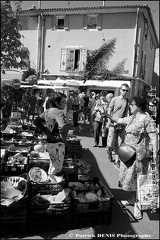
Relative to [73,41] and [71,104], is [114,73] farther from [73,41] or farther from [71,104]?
[71,104]

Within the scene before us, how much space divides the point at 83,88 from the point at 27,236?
1529cm

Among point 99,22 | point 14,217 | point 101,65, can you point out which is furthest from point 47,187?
point 99,22

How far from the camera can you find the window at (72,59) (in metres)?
16.9

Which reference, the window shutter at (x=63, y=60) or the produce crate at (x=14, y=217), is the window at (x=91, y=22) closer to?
the window shutter at (x=63, y=60)

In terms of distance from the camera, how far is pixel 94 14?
1658cm

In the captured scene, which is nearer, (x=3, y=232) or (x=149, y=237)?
(x=3, y=232)

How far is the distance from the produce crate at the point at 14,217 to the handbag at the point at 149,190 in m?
1.47

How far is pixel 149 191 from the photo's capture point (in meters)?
2.98

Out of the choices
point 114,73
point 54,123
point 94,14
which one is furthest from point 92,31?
point 54,123

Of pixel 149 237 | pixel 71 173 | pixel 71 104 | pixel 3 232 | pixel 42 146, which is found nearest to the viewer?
pixel 3 232

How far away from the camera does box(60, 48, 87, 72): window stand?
16922 mm

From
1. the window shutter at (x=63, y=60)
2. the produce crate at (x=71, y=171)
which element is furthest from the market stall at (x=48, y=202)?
the window shutter at (x=63, y=60)

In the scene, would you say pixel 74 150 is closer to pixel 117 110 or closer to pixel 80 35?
pixel 117 110

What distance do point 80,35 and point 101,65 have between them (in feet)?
8.93
